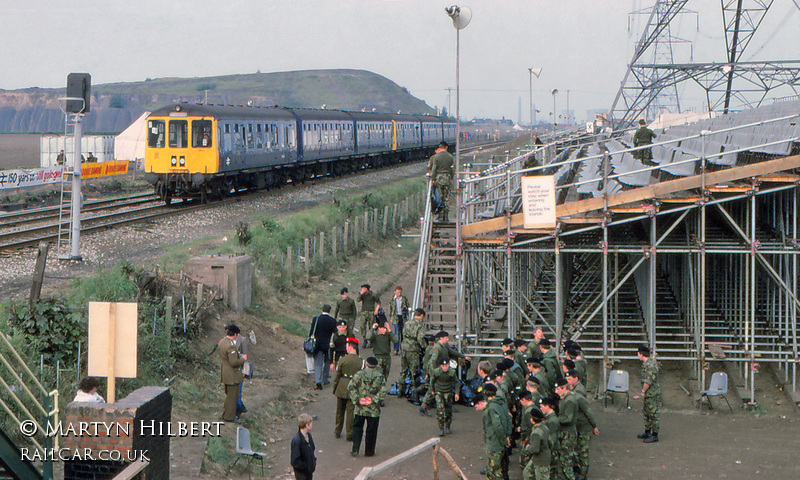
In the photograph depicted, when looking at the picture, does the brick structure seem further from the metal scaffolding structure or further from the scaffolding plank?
the scaffolding plank

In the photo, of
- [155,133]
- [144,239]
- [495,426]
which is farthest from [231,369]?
[155,133]

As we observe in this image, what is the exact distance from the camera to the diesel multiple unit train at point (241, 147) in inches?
1169

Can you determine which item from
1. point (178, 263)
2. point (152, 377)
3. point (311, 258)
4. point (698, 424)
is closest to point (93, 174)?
point (311, 258)

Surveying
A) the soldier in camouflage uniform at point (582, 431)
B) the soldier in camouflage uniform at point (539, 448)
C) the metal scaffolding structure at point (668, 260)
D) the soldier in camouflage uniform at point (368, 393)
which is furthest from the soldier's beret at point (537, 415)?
the metal scaffolding structure at point (668, 260)

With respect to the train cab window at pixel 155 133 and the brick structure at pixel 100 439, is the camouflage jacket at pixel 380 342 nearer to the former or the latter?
the brick structure at pixel 100 439

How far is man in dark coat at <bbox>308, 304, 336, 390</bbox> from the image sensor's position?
48.7ft

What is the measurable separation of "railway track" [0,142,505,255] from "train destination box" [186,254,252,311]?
4803mm

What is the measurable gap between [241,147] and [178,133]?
8.93 feet

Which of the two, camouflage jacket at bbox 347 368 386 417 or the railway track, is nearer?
camouflage jacket at bbox 347 368 386 417

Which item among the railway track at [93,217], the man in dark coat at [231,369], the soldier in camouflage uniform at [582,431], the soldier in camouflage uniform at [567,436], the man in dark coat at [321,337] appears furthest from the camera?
the railway track at [93,217]

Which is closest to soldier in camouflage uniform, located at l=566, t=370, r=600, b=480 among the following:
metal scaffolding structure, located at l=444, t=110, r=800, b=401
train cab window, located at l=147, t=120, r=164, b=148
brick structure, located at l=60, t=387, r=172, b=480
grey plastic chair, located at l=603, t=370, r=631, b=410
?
grey plastic chair, located at l=603, t=370, r=631, b=410

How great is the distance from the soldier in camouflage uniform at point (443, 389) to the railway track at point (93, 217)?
1107cm

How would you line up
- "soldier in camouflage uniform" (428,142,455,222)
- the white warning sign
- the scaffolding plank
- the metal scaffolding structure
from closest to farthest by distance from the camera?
the scaffolding plank, the metal scaffolding structure, the white warning sign, "soldier in camouflage uniform" (428,142,455,222)

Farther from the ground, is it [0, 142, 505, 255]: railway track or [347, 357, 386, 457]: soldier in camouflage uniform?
[0, 142, 505, 255]: railway track
